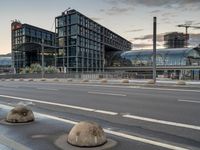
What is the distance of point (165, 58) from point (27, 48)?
36877mm

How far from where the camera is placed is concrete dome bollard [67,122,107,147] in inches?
247

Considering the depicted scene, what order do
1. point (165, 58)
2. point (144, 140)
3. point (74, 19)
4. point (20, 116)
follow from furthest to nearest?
point (165, 58) → point (74, 19) → point (20, 116) → point (144, 140)

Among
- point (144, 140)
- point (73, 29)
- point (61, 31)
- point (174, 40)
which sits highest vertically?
point (174, 40)

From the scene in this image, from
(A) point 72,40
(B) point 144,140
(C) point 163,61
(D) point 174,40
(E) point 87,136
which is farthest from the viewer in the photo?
(D) point 174,40

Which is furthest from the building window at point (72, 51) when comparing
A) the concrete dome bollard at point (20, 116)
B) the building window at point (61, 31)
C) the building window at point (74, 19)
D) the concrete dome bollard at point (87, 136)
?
the concrete dome bollard at point (87, 136)

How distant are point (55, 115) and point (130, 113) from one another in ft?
8.20

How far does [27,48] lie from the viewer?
77688 mm

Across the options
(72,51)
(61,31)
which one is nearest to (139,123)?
(72,51)

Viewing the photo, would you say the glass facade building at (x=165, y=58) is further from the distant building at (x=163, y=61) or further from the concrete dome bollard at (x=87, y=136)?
the concrete dome bollard at (x=87, y=136)

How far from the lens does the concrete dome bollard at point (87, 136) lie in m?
6.27

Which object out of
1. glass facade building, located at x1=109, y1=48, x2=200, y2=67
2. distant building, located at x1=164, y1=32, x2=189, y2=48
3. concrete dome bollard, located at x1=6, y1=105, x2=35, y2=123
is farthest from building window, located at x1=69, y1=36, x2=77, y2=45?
distant building, located at x1=164, y1=32, x2=189, y2=48

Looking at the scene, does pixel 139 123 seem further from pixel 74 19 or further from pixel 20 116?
pixel 74 19

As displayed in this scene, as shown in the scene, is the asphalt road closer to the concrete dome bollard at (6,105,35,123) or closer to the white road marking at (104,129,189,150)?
the white road marking at (104,129,189,150)

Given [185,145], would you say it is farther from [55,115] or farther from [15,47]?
[15,47]
